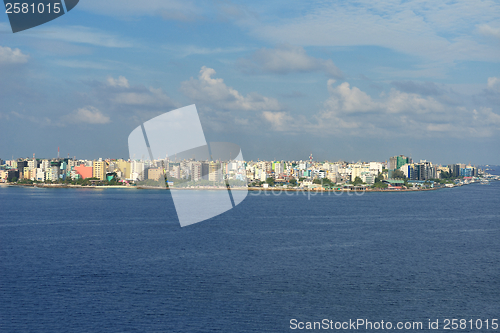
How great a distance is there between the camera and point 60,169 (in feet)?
206

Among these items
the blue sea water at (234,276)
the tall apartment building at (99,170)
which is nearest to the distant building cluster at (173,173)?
the tall apartment building at (99,170)

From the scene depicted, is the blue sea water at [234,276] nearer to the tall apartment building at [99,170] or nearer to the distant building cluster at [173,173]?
the distant building cluster at [173,173]

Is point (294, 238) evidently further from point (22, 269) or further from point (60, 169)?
point (60, 169)

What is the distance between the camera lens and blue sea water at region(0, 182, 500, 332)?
22.4ft

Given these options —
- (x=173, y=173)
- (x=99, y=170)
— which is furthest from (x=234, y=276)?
(x=99, y=170)

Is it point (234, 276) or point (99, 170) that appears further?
point (99, 170)

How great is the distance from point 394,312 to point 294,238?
23.5ft

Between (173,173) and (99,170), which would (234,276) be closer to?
(173,173)

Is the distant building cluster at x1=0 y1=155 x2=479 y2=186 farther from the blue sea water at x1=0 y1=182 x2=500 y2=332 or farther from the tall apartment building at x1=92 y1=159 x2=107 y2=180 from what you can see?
the blue sea water at x1=0 y1=182 x2=500 y2=332

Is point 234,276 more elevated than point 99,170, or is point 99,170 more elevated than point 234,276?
point 99,170

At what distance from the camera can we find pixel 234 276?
29.6 ft

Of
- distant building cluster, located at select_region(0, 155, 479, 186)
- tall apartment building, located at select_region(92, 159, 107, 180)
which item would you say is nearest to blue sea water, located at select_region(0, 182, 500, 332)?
distant building cluster, located at select_region(0, 155, 479, 186)

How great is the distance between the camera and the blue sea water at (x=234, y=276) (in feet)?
22.4

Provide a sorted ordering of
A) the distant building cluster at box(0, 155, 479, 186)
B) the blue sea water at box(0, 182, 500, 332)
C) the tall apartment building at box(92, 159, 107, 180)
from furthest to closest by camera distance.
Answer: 1. the tall apartment building at box(92, 159, 107, 180)
2. the distant building cluster at box(0, 155, 479, 186)
3. the blue sea water at box(0, 182, 500, 332)
